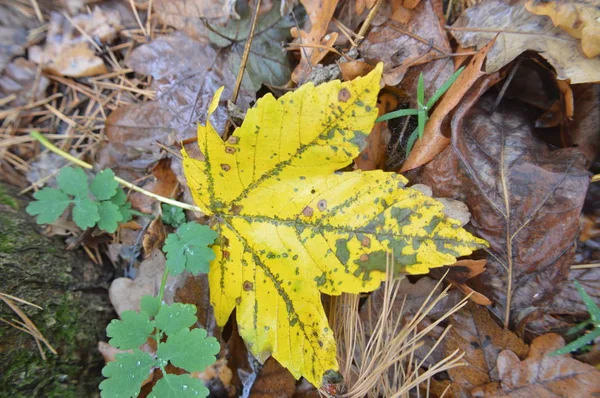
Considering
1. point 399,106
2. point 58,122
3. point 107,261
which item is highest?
point 399,106

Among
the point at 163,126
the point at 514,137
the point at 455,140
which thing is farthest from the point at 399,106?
the point at 163,126

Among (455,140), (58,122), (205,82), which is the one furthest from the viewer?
(58,122)

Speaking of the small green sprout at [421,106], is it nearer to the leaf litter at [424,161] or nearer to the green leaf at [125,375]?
the leaf litter at [424,161]

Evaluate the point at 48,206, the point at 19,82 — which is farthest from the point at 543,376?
the point at 19,82

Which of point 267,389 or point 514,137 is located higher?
point 514,137

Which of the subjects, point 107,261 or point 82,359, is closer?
point 82,359

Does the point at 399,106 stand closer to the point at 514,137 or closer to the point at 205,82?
the point at 514,137

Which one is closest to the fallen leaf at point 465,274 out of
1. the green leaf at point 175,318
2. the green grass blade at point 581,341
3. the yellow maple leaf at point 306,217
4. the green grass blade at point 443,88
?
the yellow maple leaf at point 306,217
